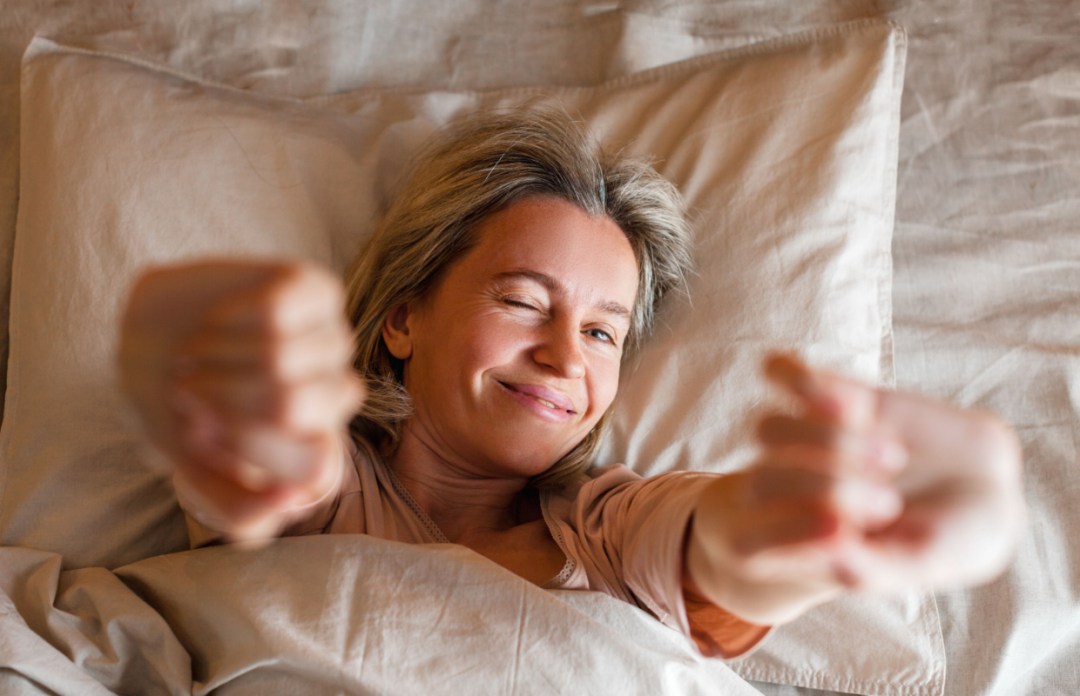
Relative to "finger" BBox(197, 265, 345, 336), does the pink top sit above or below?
below

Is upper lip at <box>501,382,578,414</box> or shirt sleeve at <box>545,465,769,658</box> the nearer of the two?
shirt sleeve at <box>545,465,769,658</box>

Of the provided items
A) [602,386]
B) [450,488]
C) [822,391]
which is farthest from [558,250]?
[822,391]

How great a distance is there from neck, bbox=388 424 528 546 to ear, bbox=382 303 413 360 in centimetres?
10

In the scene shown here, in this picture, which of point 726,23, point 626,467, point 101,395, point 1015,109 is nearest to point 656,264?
point 626,467

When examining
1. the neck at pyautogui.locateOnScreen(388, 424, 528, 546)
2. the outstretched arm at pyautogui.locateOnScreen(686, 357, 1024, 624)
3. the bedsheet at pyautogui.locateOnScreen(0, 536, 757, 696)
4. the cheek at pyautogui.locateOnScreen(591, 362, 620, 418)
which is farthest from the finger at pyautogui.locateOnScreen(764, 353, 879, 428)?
the neck at pyautogui.locateOnScreen(388, 424, 528, 546)

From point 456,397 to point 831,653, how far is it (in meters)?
0.56

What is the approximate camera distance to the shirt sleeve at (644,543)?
2.81 feet

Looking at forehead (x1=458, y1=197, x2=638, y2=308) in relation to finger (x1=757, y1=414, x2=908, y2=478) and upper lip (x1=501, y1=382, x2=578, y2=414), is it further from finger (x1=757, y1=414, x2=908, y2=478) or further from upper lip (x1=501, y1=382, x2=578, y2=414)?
finger (x1=757, y1=414, x2=908, y2=478)

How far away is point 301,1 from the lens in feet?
5.28

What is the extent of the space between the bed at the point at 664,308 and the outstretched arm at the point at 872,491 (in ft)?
1.34

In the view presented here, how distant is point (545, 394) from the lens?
1.12 meters

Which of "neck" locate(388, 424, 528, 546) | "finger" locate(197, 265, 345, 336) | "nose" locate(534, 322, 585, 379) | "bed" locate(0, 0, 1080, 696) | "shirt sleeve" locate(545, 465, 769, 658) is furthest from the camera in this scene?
"neck" locate(388, 424, 528, 546)

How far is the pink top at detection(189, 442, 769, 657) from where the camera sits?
87 centimetres

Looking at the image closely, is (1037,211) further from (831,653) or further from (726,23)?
(831,653)
